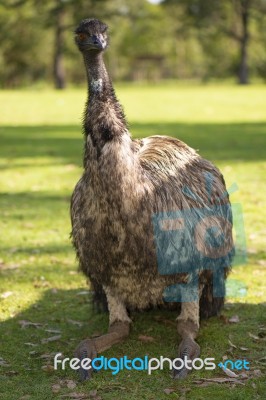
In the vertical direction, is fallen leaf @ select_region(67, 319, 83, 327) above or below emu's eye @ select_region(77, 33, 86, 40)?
below

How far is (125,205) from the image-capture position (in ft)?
14.1

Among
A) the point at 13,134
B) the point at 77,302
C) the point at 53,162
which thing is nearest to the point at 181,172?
the point at 77,302

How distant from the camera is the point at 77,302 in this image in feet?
19.6

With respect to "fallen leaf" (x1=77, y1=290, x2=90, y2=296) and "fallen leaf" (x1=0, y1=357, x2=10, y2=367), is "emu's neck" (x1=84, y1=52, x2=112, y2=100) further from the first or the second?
"fallen leaf" (x1=77, y1=290, x2=90, y2=296)

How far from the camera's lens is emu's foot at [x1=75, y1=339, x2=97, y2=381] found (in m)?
4.52

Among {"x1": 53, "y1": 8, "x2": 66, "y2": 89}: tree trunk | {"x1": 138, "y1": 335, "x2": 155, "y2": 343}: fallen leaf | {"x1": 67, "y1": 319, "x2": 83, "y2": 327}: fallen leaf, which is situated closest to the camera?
{"x1": 138, "y1": 335, "x2": 155, "y2": 343}: fallen leaf

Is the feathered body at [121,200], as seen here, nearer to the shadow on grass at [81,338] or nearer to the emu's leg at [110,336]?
the emu's leg at [110,336]

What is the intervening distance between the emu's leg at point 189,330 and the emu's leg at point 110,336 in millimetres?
395

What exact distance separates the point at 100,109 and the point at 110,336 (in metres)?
1.61

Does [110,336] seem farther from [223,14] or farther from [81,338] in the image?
[223,14]

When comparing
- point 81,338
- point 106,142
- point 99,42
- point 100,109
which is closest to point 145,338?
point 81,338

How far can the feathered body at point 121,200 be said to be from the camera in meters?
4.22

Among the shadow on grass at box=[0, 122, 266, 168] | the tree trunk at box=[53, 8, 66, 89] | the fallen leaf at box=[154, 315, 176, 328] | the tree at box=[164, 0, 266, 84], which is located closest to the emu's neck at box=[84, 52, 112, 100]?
the fallen leaf at box=[154, 315, 176, 328]

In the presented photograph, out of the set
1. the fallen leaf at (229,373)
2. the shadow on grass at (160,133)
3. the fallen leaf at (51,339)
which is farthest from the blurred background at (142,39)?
the fallen leaf at (229,373)
